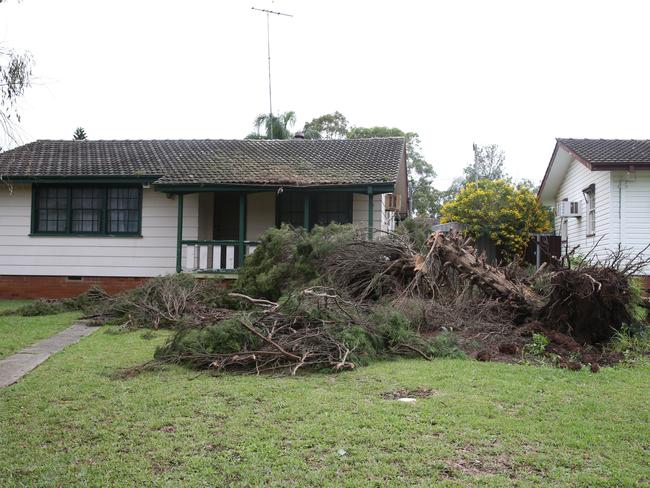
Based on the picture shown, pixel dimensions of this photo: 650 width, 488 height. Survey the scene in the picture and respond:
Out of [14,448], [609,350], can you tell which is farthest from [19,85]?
[609,350]

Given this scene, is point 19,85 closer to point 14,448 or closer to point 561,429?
point 14,448

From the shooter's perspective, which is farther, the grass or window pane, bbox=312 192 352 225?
window pane, bbox=312 192 352 225

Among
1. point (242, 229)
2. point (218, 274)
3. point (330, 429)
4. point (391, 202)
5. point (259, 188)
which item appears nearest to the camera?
point (330, 429)

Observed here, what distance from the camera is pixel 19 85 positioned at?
8078 mm

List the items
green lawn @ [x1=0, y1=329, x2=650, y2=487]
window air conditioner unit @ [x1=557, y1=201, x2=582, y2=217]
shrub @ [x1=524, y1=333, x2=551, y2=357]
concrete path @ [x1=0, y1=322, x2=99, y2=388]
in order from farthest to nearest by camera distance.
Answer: window air conditioner unit @ [x1=557, y1=201, x2=582, y2=217] < shrub @ [x1=524, y1=333, x2=551, y2=357] < concrete path @ [x1=0, y1=322, x2=99, y2=388] < green lawn @ [x1=0, y1=329, x2=650, y2=487]

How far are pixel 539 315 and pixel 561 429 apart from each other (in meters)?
4.91

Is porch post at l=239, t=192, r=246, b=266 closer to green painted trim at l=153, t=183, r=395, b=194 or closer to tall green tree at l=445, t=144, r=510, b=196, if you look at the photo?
green painted trim at l=153, t=183, r=395, b=194

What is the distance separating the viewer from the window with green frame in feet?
56.5

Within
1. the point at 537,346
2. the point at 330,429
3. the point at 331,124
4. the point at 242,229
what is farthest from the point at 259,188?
the point at 331,124

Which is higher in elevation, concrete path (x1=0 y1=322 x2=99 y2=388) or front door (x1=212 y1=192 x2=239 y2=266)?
front door (x1=212 y1=192 x2=239 y2=266)

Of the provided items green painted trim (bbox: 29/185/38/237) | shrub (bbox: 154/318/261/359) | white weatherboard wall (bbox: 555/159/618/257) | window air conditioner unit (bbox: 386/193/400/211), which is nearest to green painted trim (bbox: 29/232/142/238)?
green painted trim (bbox: 29/185/38/237)

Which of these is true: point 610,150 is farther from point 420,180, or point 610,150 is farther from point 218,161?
point 420,180

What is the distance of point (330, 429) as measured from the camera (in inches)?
187

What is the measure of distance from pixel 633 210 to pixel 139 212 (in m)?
13.8
